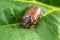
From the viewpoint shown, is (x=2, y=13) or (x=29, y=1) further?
(x=29, y=1)

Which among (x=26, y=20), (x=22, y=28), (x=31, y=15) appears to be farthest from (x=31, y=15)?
(x=22, y=28)

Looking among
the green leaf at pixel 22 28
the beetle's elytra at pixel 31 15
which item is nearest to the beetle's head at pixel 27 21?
the beetle's elytra at pixel 31 15

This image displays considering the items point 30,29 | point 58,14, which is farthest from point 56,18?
point 30,29

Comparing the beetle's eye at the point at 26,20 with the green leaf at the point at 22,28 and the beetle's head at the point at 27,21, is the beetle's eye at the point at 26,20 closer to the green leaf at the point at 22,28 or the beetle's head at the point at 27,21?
the beetle's head at the point at 27,21

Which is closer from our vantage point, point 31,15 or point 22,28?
point 22,28

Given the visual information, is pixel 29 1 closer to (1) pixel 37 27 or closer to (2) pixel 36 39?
(1) pixel 37 27

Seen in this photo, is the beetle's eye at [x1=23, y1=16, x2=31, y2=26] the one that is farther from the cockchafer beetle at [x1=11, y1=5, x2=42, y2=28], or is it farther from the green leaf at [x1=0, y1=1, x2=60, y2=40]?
the green leaf at [x1=0, y1=1, x2=60, y2=40]

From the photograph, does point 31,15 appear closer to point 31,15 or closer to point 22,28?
point 31,15
